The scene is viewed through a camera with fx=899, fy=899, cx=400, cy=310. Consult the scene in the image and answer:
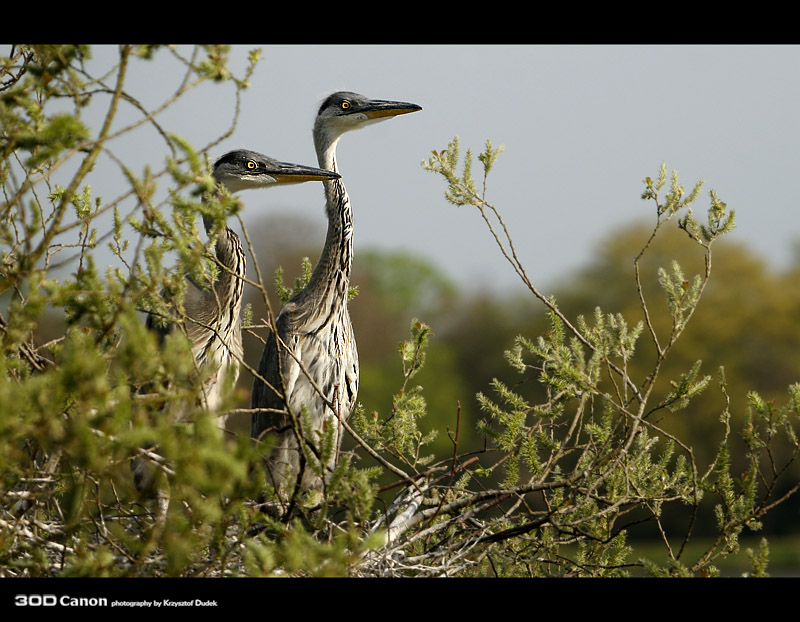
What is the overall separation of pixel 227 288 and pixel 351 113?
1318mm

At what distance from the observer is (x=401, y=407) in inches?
127

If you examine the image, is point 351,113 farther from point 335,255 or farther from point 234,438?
point 234,438

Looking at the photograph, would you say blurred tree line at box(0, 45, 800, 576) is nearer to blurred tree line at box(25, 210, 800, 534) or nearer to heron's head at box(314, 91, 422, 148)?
heron's head at box(314, 91, 422, 148)

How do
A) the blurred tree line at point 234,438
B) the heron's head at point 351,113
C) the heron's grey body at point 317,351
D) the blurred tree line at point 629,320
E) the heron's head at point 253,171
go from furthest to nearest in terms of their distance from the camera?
the blurred tree line at point 629,320 → the heron's head at point 351,113 → the heron's head at point 253,171 → the heron's grey body at point 317,351 → the blurred tree line at point 234,438

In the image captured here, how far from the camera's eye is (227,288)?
4523 mm

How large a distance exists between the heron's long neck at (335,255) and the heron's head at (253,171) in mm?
252

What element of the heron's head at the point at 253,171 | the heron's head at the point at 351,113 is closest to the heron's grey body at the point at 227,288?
the heron's head at the point at 253,171

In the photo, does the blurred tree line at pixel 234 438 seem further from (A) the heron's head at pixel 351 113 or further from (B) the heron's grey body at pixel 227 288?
(A) the heron's head at pixel 351 113

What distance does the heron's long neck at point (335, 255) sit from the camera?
4363mm

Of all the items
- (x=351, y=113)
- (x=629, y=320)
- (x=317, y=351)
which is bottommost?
(x=629, y=320)

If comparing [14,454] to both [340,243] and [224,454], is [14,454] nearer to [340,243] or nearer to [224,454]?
[224,454]

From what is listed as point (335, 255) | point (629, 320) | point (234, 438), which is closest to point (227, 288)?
point (335, 255)
